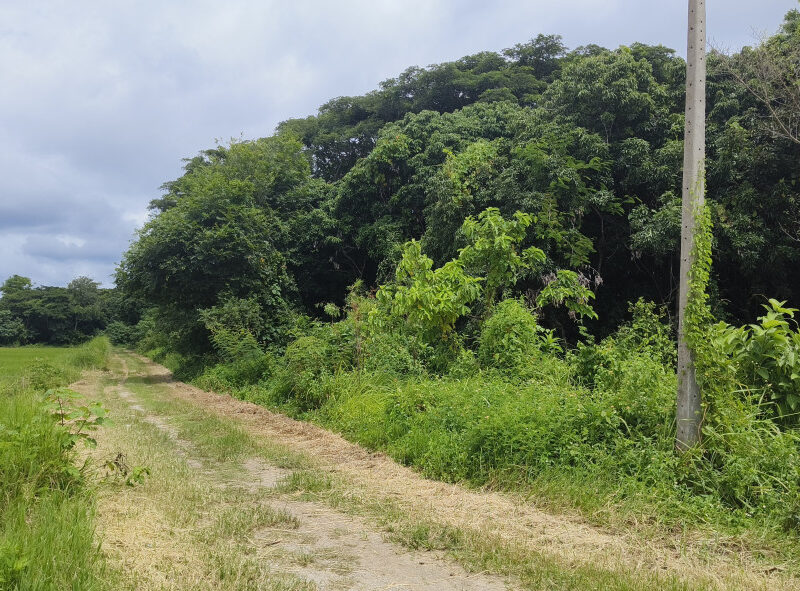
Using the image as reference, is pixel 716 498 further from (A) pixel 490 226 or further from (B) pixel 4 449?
(A) pixel 490 226

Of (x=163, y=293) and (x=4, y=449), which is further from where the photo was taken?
(x=163, y=293)

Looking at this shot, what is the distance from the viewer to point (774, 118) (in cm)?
1369

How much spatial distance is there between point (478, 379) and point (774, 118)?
35.9 feet

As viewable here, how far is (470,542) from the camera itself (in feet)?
13.8

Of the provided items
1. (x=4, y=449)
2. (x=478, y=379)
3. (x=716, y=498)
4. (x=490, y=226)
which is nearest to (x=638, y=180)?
(x=490, y=226)

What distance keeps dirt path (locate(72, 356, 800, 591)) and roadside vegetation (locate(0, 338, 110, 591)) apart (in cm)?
114

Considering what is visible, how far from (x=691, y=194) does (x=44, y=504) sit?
6037mm

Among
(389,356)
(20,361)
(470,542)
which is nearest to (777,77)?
(389,356)

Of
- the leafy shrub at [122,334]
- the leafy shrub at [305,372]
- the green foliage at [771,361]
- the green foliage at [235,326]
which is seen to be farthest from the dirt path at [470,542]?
the leafy shrub at [122,334]

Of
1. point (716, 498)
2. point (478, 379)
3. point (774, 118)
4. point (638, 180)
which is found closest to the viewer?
point (716, 498)

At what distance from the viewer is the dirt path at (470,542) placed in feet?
11.9

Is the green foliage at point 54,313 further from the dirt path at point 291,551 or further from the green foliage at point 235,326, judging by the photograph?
the dirt path at point 291,551

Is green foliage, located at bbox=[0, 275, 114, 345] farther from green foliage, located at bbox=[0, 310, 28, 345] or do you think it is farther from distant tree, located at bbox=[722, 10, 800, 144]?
distant tree, located at bbox=[722, 10, 800, 144]

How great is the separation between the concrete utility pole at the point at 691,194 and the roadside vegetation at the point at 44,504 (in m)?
4.98
